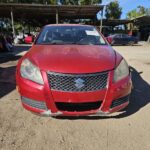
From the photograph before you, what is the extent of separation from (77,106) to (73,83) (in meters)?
0.36

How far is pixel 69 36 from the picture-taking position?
16.2 feet

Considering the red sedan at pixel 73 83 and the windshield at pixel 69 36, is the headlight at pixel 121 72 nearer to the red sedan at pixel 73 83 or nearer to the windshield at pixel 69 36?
the red sedan at pixel 73 83

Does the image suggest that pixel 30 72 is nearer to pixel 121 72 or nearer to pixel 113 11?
pixel 121 72

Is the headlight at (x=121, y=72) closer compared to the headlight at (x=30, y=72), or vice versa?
the headlight at (x=30, y=72)

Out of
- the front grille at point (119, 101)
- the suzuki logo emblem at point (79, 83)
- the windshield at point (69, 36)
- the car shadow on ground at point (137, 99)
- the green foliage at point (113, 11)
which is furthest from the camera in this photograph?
the green foliage at point (113, 11)

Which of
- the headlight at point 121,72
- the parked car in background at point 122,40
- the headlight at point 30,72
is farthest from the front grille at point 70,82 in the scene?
the parked car in background at point 122,40

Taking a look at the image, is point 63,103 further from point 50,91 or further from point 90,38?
point 90,38

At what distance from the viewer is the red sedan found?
10.6ft

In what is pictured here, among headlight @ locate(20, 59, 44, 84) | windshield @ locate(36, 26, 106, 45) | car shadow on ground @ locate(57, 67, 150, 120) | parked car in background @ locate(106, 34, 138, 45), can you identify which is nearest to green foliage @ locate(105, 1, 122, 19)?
parked car in background @ locate(106, 34, 138, 45)

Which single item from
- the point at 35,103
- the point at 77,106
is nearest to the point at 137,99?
the point at 77,106

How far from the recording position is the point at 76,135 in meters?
3.29

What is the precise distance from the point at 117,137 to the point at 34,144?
1137mm

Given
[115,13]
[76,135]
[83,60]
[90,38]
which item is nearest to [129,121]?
[76,135]

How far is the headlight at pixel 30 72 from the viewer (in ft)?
10.8
